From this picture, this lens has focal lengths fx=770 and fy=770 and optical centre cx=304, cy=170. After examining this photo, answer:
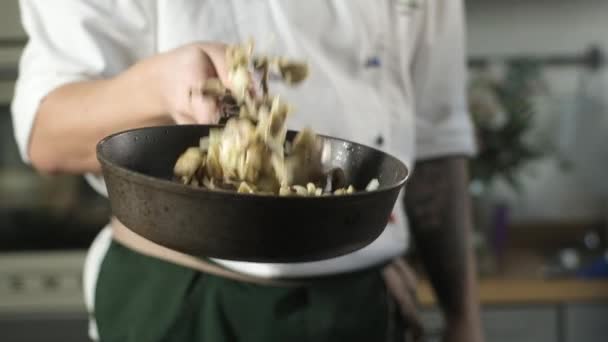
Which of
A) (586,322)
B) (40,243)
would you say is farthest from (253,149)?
(586,322)

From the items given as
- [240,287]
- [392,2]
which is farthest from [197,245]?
[392,2]

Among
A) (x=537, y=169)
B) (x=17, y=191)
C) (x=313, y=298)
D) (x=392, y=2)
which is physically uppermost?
(x=392, y=2)

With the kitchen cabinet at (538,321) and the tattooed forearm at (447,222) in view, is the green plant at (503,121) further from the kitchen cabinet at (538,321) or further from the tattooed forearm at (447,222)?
the tattooed forearm at (447,222)

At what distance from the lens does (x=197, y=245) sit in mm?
377

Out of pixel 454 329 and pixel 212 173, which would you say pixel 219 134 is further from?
pixel 454 329

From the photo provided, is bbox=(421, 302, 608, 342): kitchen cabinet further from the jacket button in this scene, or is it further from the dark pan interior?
the dark pan interior

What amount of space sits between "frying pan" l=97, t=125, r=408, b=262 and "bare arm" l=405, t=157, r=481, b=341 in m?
0.49

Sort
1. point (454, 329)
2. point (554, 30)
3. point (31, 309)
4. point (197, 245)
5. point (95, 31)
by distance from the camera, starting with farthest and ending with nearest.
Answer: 1. point (554, 30)
2. point (31, 309)
3. point (454, 329)
4. point (95, 31)
5. point (197, 245)

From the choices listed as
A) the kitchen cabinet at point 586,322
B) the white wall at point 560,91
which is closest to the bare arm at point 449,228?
the kitchen cabinet at point 586,322

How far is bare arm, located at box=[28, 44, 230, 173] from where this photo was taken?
460mm

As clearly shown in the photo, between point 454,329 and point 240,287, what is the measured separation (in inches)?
13.1

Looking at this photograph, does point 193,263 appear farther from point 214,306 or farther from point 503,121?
point 503,121

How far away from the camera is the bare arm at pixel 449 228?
2.95 ft

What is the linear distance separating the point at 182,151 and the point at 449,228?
0.49 meters
